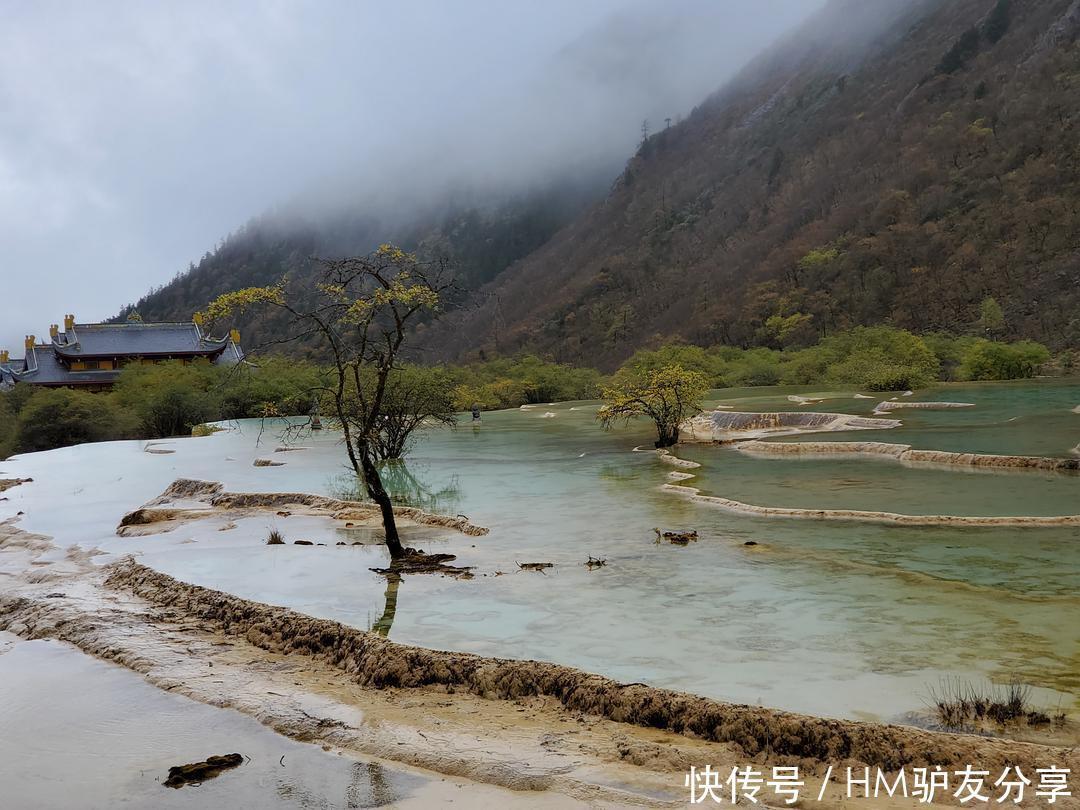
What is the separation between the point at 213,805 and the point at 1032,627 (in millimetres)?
7476

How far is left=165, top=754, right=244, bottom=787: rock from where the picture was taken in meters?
5.43

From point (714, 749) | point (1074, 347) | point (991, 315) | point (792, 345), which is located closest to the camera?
point (714, 749)

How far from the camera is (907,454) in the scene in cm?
2022

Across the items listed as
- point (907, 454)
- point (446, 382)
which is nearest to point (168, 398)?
point (446, 382)

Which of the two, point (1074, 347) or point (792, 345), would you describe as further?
point (792, 345)

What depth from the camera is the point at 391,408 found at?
2722cm

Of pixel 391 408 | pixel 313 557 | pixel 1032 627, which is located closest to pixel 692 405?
pixel 391 408

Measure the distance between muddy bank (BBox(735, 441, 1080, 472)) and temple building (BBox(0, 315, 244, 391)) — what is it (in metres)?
46.7

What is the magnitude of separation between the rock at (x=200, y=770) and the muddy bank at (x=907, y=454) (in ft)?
57.7

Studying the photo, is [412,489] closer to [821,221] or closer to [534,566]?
[534,566]

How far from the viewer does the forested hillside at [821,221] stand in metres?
71.4

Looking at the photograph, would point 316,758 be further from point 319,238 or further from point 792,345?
point 319,238

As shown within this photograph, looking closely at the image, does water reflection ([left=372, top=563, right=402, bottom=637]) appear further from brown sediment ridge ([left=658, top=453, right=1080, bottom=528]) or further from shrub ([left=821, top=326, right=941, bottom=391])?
shrub ([left=821, top=326, right=941, bottom=391])

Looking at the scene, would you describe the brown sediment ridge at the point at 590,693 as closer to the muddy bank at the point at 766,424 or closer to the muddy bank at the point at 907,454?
the muddy bank at the point at 907,454
